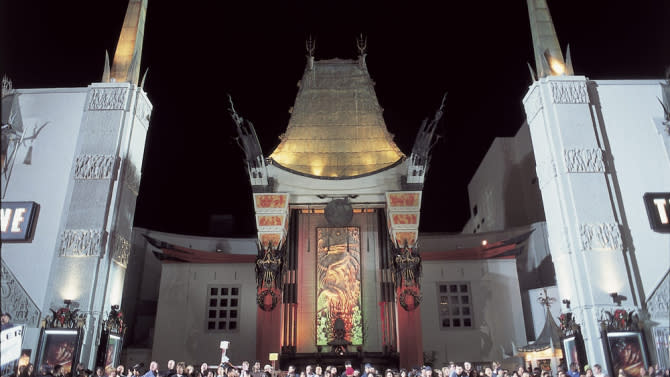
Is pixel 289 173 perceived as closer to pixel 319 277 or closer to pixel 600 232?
pixel 319 277

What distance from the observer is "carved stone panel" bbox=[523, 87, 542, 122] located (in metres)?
14.0

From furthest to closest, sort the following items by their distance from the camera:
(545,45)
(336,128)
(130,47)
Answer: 1. (336,128)
2. (130,47)
3. (545,45)

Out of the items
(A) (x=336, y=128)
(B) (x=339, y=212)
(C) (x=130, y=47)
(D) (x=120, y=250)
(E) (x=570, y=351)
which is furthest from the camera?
(A) (x=336, y=128)

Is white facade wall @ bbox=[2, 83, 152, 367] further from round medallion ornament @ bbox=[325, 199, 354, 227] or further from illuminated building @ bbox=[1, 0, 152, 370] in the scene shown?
round medallion ornament @ bbox=[325, 199, 354, 227]

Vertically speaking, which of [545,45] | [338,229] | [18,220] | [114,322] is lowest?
[114,322]

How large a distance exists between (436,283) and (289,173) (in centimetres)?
778

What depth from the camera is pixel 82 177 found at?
12781 millimetres

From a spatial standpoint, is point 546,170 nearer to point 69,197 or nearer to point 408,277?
point 408,277

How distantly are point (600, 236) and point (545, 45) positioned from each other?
5.91 m

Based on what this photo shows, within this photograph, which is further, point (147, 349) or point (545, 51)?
point (147, 349)

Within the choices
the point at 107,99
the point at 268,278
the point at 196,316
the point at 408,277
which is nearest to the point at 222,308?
the point at 196,316

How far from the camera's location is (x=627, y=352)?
1100 cm

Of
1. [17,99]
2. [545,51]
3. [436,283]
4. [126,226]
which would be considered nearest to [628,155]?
[545,51]

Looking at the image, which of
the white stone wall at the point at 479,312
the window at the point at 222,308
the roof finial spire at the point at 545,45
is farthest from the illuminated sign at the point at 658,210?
the window at the point at 222,308
